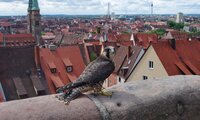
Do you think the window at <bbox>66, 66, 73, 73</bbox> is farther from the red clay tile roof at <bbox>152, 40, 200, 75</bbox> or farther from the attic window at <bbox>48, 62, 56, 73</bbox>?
the red clay tile roof at <bbox>152, 40, 200, 75</bbox>

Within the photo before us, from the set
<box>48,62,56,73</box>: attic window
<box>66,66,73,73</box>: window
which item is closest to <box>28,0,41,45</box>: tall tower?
<box>66,66,73,73</box>: window

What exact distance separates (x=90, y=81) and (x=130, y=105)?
0.56 m

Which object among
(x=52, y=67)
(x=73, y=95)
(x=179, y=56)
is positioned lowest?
(x=52, y=67)

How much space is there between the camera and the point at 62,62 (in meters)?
26.0

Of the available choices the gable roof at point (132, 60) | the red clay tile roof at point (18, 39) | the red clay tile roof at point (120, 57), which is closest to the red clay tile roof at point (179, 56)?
the gable roof at point (132, 60)

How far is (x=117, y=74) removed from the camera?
93.9ft

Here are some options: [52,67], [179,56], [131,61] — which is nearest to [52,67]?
[52,67]

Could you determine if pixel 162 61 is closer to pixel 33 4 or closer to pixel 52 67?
pixel 52 67

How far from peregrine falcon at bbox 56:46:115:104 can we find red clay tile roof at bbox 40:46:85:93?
725 inches

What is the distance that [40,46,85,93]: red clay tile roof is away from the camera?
24153 mm

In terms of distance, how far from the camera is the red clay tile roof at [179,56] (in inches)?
944

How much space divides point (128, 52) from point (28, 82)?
10.1 m

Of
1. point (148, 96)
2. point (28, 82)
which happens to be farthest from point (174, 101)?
point (28, 82)

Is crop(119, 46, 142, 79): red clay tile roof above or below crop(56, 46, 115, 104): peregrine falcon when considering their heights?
below
